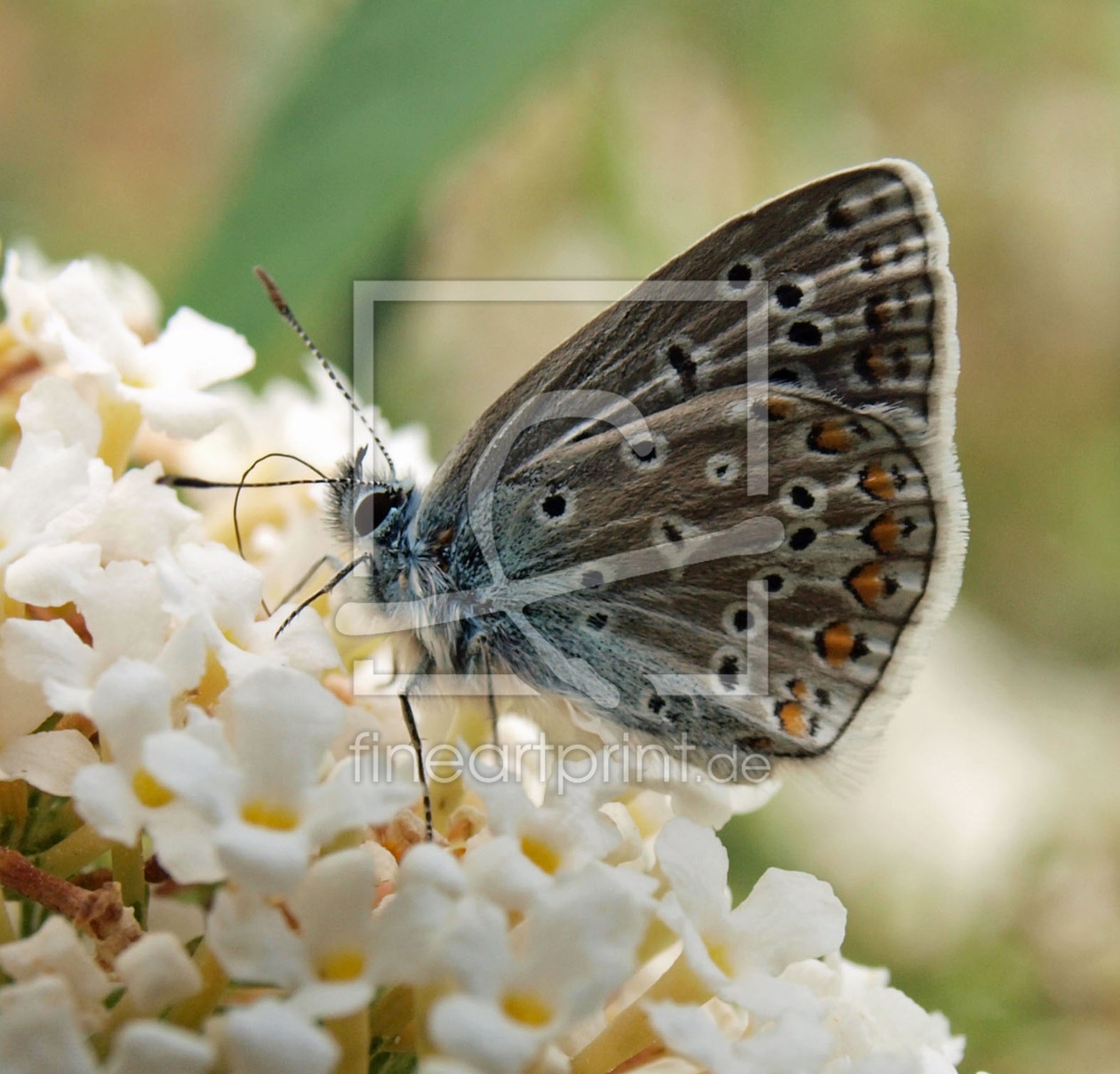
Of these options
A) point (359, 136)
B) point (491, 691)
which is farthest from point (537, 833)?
point (359, 136)

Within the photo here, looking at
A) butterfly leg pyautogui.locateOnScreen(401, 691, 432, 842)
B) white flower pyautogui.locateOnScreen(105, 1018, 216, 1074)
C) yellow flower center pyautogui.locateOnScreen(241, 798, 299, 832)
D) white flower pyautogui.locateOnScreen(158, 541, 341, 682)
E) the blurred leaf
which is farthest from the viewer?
the blurred leaf

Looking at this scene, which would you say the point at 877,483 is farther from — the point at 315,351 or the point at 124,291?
the point at 124,291

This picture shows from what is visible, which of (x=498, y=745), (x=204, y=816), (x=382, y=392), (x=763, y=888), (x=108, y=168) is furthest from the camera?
(x=108, y=168)

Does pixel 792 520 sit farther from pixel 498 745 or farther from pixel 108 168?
pixel 108 168

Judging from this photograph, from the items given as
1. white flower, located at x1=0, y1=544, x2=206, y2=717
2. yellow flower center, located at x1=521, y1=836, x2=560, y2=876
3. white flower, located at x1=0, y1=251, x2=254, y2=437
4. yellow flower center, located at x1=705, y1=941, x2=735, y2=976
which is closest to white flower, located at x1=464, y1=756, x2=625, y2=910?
yellow flower center, located at x1=521, y1=836, x2=560, y2=876

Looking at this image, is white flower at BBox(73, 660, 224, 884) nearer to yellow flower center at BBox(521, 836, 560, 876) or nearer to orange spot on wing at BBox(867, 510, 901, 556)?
yellow flower center at BBox(521, 836, 560, 876)

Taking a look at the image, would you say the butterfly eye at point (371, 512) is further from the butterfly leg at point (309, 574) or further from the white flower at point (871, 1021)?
the white flower at point (871, 1021)

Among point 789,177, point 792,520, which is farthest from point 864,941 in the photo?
point 789,177
